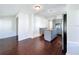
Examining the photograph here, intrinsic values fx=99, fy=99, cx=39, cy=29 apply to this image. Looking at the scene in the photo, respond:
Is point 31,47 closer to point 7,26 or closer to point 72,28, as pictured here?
point 7,26

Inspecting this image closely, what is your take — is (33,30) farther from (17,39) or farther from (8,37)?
(8,37)

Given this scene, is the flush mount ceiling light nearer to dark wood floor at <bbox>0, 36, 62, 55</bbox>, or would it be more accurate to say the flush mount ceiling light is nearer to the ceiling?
the ceiling

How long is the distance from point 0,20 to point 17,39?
0.39 metres

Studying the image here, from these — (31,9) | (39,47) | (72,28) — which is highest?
(31,9)

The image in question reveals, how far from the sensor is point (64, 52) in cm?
159

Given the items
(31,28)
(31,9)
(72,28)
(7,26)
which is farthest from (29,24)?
(72,28)

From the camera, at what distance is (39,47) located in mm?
1593

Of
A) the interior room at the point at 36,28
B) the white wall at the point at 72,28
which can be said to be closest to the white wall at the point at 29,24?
the interior room at the point at 36,28

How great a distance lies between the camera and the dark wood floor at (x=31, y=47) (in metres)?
1.52

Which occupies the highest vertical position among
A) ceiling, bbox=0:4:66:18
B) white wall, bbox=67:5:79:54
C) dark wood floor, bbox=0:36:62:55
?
ceiling, bbox=0:4:66:18

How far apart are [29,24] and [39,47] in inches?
16.1

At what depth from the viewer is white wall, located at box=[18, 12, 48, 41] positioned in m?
1.61

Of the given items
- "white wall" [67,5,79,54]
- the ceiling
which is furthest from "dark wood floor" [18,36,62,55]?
the ceiling

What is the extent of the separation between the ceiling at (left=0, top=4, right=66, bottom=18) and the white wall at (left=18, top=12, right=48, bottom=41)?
0.08m
